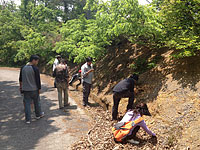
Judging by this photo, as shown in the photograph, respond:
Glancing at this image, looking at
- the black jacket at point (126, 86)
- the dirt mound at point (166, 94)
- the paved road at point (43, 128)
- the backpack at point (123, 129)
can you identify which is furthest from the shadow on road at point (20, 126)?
the black jacket at point (126, 86)

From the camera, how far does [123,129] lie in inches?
157

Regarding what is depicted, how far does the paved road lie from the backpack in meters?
1.10

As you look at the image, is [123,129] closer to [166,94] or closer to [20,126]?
[166,94]

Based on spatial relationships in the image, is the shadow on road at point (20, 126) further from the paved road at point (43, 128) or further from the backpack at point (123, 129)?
the backpack at point (123, 129)

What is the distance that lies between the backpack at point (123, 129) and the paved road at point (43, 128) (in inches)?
43.4

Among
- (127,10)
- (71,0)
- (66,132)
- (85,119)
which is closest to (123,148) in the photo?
(66,132)

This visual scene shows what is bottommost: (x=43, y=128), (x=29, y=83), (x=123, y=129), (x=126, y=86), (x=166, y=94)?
(x=43, y=128)

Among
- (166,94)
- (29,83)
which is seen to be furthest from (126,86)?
(29,83)

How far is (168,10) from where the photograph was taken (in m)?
5.57

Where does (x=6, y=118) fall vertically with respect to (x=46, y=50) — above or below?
below

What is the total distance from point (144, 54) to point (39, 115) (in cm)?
567

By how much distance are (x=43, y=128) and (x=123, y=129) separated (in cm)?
239

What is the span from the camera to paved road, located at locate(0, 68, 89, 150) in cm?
400

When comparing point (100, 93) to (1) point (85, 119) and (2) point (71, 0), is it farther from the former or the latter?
(2) point (71, 0)
